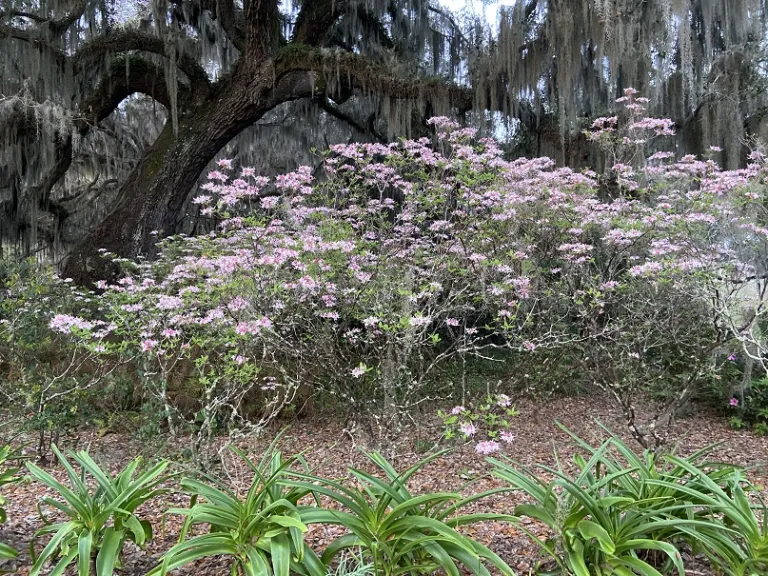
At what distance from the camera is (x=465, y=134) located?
371 centimetres

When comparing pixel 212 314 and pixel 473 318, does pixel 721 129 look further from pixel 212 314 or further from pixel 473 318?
pixel 212 314

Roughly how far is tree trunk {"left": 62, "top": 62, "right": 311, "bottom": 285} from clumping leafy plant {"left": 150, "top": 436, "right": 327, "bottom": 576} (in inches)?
183

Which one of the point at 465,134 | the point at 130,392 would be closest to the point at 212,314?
the point at 130,392

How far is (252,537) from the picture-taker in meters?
1.61

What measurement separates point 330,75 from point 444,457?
13.5ft

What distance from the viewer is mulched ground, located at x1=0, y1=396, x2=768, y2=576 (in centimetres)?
196

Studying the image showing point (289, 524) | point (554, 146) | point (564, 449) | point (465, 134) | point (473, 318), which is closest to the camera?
point (289, 524)

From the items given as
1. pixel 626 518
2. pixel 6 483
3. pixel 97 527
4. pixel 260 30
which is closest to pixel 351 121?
pixel 260 30

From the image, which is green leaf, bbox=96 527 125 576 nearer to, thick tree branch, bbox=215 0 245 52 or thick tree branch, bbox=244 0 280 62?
thick tree branch, bbox=244 0 280 62

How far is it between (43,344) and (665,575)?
4.05 m

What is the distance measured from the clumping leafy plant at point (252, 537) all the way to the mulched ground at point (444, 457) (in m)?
0.32

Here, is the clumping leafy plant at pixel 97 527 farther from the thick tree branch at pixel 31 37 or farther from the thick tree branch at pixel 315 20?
the thick tree branch at pixel 315 20

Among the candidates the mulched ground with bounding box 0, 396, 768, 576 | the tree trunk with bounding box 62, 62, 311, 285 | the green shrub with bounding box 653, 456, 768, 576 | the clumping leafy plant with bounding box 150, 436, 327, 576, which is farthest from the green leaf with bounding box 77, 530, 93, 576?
the tree trunk with bounding box 62, 62, 311, 285

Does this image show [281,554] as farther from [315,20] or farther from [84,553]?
[315,20]
